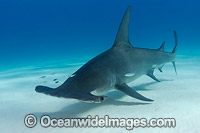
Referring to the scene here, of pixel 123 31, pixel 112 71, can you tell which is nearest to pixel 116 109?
pixel 112 71

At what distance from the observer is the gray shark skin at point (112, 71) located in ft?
9.42

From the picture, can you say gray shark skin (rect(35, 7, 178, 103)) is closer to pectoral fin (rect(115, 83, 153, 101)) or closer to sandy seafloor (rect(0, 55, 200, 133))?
pectoral fin (rect(115, 83, 153, 101))

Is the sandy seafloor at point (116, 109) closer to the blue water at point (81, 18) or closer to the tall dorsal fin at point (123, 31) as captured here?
the tall dorsal fin at point (123, 31)

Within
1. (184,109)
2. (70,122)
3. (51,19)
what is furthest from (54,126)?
(51,19)

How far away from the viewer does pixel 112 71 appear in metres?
3.96

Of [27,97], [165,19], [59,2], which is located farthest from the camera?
[59,2]

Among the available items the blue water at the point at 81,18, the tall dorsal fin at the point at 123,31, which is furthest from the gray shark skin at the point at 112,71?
the blue water at the point at 81,18

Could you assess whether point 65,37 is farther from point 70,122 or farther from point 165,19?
point 70,122

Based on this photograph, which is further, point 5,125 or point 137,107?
point 137,107

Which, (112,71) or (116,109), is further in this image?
(112,71)

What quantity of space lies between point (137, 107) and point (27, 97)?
10.7 feet

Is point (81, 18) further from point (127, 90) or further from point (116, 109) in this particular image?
point (116, 109)

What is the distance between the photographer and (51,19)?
118m

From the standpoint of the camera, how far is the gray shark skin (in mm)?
2871
